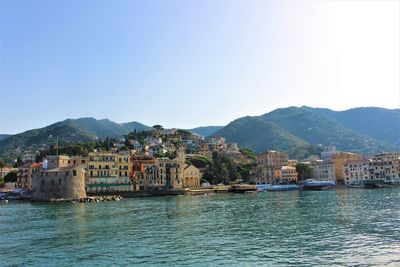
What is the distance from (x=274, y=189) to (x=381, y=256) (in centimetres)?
9565

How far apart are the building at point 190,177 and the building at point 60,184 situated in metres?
34.2

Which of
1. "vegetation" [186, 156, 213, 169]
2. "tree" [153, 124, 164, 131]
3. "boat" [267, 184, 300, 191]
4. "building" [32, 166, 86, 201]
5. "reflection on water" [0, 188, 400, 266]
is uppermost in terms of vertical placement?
"tree" [153, 124, 164, 131]

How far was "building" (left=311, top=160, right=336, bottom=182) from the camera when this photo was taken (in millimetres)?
135625

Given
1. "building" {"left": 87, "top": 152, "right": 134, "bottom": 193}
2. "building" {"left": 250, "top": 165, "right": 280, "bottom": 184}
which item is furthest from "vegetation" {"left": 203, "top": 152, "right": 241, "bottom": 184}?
"building" {"left": 87, "top": 152, "right": 134, "bottom": 193}

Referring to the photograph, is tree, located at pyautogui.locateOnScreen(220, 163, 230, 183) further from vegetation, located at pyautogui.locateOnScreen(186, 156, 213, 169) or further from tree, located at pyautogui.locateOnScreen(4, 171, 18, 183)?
tree, located at pyautogui.locateOnScreen(4, 171, 18, 183)

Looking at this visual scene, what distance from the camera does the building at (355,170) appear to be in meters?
128

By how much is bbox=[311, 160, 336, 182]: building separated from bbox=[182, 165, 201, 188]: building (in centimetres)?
5223

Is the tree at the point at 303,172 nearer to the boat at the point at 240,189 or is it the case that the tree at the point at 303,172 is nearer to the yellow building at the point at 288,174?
the yellow building at the point at 288,174

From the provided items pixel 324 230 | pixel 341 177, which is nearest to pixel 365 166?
pixel 341 177

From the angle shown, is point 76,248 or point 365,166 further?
point 365,166

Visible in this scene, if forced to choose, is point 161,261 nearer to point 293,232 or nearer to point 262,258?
point 262,258

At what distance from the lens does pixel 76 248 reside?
77.4 ft

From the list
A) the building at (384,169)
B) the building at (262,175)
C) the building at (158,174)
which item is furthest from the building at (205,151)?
the building at (384,169)

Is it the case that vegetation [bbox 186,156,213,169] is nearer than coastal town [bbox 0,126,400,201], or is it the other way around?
coastal town [bbox 0,126,400,201]
